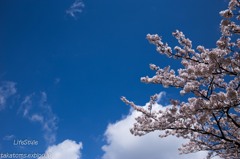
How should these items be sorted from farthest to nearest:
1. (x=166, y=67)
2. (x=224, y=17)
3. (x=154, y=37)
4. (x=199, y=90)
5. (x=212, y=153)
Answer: (x=212, y=153) < (x=166, y=67) < (x=199, y=90) < (x=154, y=37) < (x=224, y=17)

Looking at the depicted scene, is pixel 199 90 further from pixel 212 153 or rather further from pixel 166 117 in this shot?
pixel 212 153

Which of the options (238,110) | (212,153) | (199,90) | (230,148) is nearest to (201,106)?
(199,90)

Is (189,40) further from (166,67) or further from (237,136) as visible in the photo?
(237,136)

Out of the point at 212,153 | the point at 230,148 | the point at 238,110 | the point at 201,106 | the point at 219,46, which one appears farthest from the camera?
the point at 212,153

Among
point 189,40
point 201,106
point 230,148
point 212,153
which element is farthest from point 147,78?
point 212,153

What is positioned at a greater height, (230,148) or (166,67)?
(166,67)

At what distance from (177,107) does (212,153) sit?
521 cm

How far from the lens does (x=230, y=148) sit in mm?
9078

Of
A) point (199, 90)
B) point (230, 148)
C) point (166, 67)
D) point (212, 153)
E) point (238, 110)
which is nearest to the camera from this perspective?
point (199, 90)

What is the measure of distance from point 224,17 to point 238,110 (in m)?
6.08

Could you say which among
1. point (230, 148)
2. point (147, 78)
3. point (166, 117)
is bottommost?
point (230, 148)

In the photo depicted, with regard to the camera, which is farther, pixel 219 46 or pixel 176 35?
pixel 176 35

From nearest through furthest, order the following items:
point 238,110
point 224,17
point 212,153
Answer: point 224,17 → point 238,110 → point 212,153

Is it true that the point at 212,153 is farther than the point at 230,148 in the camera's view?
Yes
